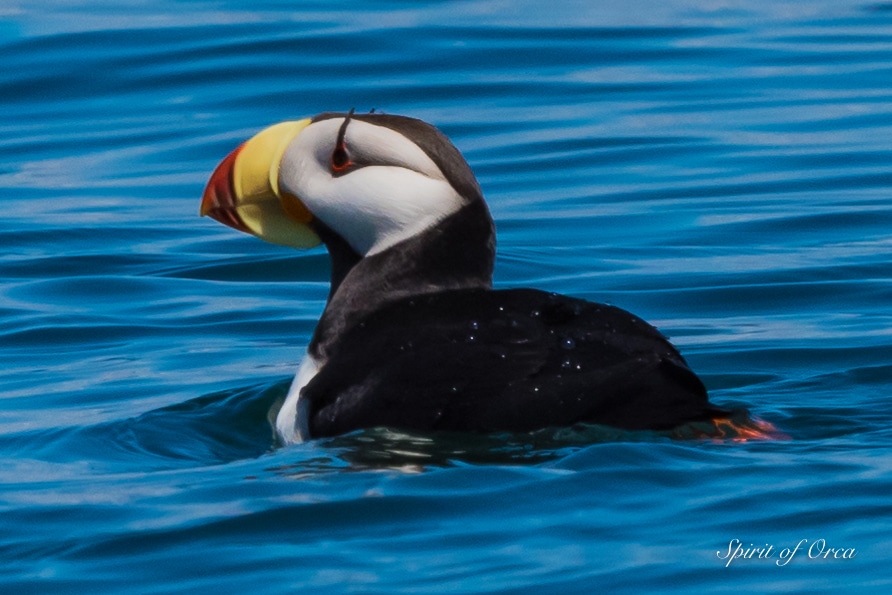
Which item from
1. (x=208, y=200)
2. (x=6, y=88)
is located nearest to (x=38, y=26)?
(x=6, y=88)

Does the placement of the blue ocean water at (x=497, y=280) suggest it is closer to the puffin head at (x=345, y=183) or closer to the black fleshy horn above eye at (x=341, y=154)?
the puffin head at (x=345, y=183)

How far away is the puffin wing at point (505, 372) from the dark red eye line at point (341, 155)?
21.8 inches

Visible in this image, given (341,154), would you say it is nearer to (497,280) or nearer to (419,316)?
(419,316)

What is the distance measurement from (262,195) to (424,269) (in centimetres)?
67

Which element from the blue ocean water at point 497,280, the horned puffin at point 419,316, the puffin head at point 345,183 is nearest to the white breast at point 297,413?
the horned puffin at point 419,316

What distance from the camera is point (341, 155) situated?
570cm

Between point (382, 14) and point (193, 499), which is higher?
point (382, 14)

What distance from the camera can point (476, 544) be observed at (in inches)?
173

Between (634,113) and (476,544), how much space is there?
7.45 m

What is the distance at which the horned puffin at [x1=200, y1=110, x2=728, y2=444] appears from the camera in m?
4.86

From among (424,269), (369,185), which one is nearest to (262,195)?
(369,185)

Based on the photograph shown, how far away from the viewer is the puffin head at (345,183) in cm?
558

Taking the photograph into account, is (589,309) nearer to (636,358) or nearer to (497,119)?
(636,358)

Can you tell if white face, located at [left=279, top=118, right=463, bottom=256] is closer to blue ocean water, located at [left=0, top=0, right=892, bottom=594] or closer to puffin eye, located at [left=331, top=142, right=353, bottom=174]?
puffin eye, located at [left=331, top=142, right=353, bottom=174]
